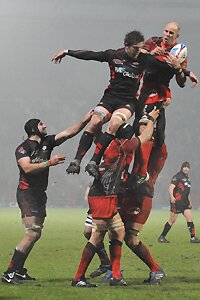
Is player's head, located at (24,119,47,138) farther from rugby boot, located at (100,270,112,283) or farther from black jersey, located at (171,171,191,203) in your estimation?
black jersey, located at (171,171,191,203)

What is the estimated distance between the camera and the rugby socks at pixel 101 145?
928cm

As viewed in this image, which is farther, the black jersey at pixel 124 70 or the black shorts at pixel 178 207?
the black shorts at pixel 178 207

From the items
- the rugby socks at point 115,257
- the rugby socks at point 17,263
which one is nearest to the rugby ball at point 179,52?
the rugby socks at point 115,257

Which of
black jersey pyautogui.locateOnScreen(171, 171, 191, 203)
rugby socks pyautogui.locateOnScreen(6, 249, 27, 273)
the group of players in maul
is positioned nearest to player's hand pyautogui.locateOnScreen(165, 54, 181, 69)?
the group of players in maul

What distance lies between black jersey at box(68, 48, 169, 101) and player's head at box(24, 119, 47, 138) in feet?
3.86

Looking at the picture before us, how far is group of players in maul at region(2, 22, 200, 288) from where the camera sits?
30.1 ft

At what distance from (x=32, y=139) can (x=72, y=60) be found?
326 ft

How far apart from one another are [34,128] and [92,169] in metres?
1.54

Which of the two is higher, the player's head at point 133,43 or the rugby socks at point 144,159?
the player's head at point 133,43

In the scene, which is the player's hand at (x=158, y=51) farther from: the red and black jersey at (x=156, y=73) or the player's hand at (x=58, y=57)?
the player's hand at (x=58, y=57)

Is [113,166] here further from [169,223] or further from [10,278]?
[169,223]

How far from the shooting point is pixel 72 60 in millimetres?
108500

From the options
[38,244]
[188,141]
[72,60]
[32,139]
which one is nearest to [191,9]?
[72,60]

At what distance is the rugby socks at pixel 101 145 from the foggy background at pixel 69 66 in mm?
73084
